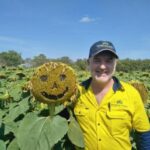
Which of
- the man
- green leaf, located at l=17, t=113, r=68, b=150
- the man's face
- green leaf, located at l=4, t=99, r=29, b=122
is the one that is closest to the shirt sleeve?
the man

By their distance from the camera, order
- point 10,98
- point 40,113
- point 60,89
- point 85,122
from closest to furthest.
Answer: point 60,89 → point 40,113 → point 85,122 → point 10,98

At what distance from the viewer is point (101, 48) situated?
3.41 meters

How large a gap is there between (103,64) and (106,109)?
35 cm

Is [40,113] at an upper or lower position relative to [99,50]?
lower

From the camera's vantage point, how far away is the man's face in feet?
11.2

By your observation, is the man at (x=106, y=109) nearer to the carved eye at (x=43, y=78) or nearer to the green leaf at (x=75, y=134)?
the green leaf at (x=75, y=134)

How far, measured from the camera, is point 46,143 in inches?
115

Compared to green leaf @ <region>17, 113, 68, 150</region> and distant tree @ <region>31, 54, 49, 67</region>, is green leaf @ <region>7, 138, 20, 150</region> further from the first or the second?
distant tree @ <region>31, 54, 49, 67</region>

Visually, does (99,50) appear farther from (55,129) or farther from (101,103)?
(55,129)

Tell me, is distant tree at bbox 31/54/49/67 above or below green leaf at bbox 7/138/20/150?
above

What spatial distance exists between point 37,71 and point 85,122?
774 millimetres

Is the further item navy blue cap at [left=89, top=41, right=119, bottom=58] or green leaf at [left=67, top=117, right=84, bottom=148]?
navy blue cap at [left=89, top=41, right=119, bottom=58]

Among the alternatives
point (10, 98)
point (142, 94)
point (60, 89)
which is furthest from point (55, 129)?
point (142, 94)

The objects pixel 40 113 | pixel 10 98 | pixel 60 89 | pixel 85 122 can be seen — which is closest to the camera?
pixel 60 89
